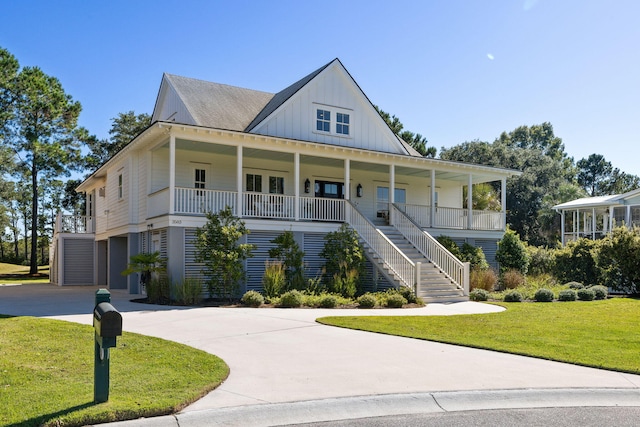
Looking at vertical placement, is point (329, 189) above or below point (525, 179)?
below

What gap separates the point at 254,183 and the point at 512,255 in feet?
38.9

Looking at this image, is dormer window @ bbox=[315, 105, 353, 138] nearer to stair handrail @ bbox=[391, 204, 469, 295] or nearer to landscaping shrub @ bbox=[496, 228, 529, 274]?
stair handrail @ bbox=[391, 204, 469, 295]

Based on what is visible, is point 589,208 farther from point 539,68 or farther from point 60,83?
point 60,83

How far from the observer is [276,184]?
78.6 ft

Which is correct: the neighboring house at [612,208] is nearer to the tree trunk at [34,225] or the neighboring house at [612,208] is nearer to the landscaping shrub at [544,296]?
the landscaping shrub at [544,296]

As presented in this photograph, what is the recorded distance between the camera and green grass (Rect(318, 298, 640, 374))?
28.9 ft

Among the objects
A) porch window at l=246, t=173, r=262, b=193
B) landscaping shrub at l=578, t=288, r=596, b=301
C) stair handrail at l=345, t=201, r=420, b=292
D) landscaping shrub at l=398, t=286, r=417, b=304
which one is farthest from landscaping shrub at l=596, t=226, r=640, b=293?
porch window at l=246, t=173, r=262, b=193

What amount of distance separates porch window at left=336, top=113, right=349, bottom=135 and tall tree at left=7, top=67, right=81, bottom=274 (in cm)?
2411

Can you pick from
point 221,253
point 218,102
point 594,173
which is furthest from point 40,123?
point 594,173

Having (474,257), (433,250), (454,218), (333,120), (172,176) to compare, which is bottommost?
(474,257)

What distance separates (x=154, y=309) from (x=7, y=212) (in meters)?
58.9

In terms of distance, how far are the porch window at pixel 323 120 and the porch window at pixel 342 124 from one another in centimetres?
45

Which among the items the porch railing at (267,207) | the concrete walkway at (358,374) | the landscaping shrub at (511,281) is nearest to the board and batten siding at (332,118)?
the porch railing at (267,207)

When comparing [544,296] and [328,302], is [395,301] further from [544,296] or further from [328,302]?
[544,296]
